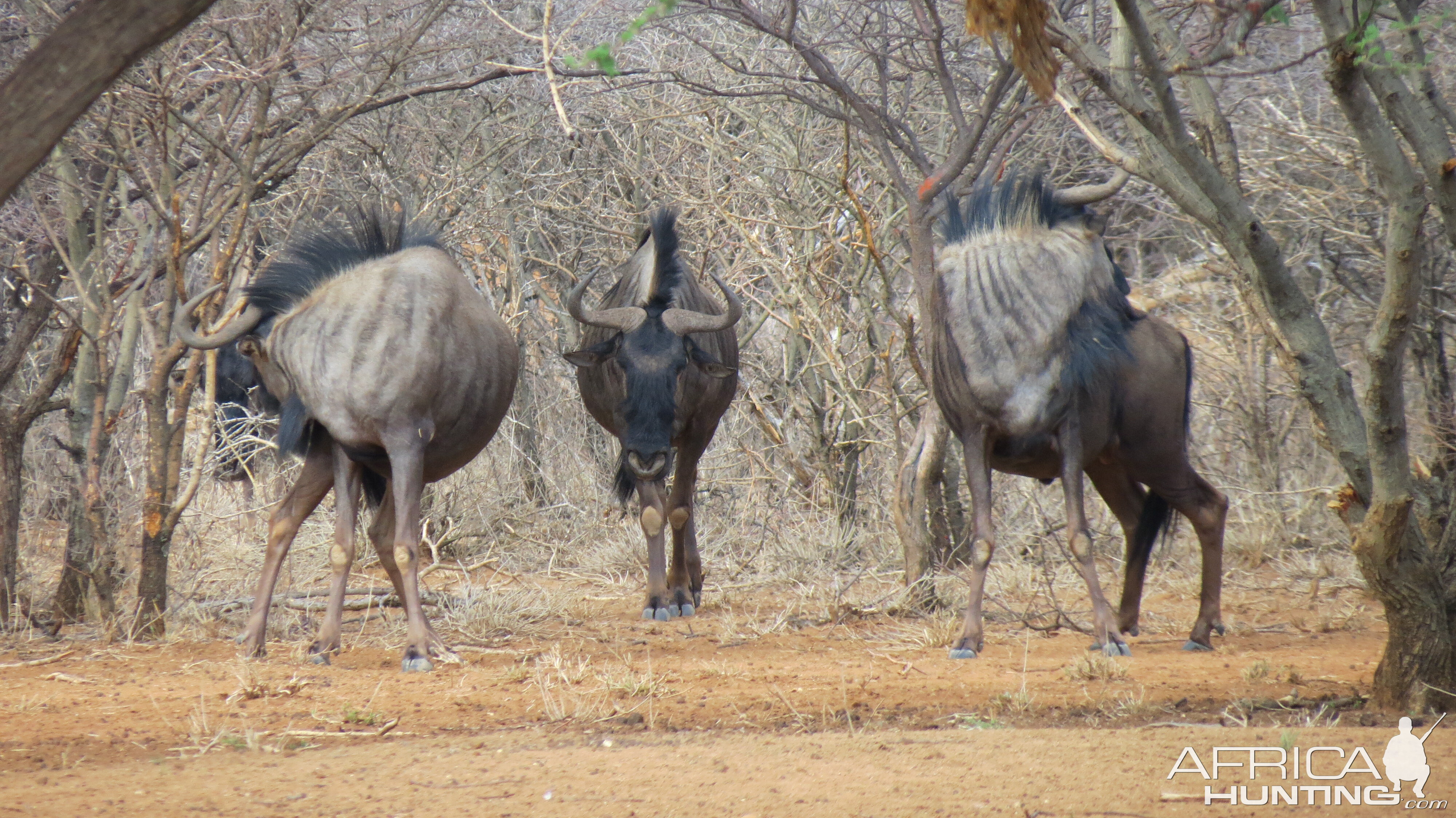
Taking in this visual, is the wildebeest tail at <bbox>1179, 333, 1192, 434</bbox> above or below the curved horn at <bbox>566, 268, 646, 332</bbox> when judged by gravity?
below

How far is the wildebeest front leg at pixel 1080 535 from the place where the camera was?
5.88 meters

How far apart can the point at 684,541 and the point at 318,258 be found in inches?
117

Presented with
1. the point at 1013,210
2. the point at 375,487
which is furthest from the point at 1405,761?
the point at 375,487

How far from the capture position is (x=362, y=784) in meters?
3.65

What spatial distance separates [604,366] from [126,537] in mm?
2835

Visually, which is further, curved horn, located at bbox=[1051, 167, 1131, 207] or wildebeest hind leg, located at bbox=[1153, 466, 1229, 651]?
wildebeest hind leg, located at bbox=[1153, 466, 1229, 651]

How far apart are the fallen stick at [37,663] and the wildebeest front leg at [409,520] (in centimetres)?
162

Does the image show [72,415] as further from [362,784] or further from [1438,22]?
[1438,22]

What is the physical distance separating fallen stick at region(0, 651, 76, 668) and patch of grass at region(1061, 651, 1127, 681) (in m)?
4.57

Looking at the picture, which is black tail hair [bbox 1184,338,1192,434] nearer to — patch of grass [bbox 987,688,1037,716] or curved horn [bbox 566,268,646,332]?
patch of grass [bbox 987,688,1037,716]

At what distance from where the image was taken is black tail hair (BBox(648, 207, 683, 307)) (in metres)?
7.79

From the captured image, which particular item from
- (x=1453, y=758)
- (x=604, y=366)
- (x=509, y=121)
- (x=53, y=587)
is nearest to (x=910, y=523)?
(x=604, y=366)

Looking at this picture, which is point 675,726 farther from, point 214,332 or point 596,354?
point 596,354

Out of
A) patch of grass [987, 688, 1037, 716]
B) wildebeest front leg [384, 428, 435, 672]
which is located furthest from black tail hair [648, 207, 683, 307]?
patch of grass [987, 688, 1037, 716]
